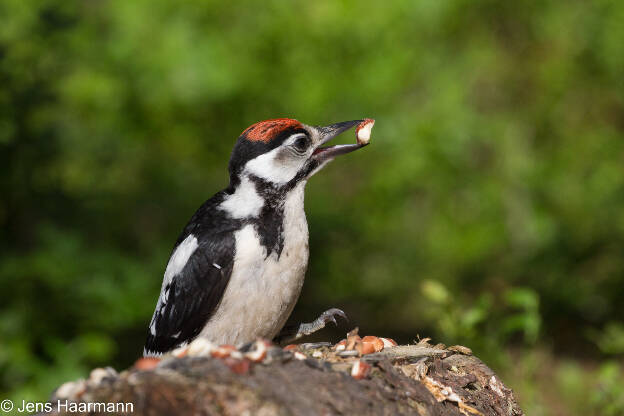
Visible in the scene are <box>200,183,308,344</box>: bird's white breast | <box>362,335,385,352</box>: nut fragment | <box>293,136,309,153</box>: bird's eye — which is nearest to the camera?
<box>362,335,385,352</box>: nut fragment

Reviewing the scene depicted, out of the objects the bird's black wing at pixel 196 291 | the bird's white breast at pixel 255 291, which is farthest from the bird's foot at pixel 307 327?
the bird's black wing at pixel 196 291

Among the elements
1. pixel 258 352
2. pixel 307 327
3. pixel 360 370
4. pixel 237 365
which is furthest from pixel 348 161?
pixel 237 365

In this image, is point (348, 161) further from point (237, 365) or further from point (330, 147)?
point (237, 365)

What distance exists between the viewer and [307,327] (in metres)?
3.59

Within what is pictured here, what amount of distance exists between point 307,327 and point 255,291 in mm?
455

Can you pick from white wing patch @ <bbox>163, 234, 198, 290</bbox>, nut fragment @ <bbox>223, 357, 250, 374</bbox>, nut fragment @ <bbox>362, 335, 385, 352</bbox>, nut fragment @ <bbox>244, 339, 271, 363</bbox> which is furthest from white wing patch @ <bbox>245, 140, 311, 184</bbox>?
nut fragment @ <bbox>223, 357, 250, 374</bbox>

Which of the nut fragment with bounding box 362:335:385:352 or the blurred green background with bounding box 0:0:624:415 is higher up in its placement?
the blurred green background with bounding box 0:0:624:415

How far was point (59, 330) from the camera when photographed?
5.33 metres

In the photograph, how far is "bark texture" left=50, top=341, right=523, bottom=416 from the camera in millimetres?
2139

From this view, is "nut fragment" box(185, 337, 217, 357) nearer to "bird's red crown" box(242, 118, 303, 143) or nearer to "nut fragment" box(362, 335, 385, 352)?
"nut fragment" box(362, 335, 385, 352)

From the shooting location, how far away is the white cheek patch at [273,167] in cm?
351

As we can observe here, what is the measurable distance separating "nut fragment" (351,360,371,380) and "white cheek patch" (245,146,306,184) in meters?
1.24

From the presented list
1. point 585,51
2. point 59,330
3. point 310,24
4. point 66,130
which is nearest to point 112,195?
point 66,130

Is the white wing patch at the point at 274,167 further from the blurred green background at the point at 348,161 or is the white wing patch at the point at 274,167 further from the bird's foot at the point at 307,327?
the blurred green background at the point at 348,161
